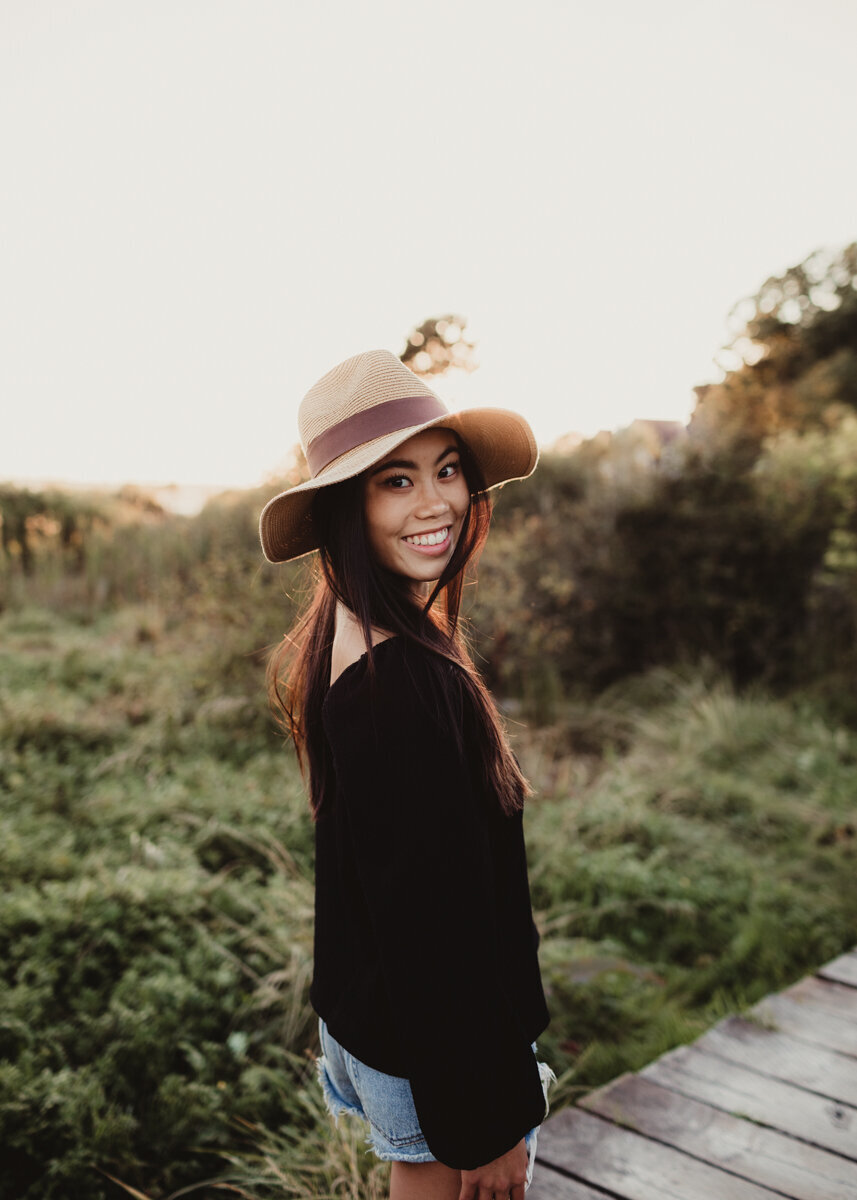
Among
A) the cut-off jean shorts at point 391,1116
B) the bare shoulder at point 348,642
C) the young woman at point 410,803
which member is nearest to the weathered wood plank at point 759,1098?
the young woman at point 410,803

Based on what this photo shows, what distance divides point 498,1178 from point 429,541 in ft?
3.20

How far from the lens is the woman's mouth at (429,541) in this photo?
1.31 meters

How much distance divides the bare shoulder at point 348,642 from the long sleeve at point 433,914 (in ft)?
0.47

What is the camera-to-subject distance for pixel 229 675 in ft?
19.8

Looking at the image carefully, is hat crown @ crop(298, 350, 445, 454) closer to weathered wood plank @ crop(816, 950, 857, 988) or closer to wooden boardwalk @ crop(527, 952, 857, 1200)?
wooden boardwalk @ crop(527, 952, 857, 1200)

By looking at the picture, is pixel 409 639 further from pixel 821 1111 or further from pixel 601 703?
pixel 601 703

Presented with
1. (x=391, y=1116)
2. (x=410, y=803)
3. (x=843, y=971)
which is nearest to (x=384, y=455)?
(x=410, y=803)

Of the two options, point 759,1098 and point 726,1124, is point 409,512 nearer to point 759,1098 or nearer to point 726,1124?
point 726,1124

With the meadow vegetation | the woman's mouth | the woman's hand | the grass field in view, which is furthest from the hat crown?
the grass field

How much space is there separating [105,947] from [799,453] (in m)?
7.49

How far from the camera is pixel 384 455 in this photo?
124 cm

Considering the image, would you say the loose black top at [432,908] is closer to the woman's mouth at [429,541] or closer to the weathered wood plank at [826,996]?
the woman's mouth at [429,541]

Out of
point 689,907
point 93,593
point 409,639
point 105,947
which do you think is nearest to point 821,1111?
point 689,907

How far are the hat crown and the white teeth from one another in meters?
0.25
